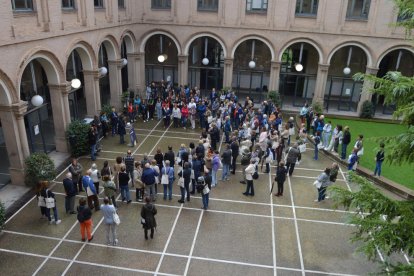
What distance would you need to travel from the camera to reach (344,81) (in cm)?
2727

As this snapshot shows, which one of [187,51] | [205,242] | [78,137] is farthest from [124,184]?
[187,51]

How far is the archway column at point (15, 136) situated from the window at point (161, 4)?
13976 mm

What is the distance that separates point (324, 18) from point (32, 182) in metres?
19.4

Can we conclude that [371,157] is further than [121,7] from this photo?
No

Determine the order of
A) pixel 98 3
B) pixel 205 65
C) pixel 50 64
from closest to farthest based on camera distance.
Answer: pixel 50 64
pixel 98 3
pixel 205 65

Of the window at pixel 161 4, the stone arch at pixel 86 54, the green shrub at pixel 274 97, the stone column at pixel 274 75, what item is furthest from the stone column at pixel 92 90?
the stone column at pixel 274 75

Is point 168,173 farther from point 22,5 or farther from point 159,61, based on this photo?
point 159,61

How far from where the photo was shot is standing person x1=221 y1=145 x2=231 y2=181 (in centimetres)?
1538

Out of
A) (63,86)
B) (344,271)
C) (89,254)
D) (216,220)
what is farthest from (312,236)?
(63,86)

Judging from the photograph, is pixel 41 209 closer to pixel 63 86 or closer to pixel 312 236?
pixel 63 86

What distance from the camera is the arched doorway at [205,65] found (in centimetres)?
2830

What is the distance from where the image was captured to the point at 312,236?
12570 millimetres

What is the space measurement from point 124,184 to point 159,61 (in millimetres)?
16770

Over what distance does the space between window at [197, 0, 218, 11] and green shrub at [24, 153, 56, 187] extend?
15.2 meters
